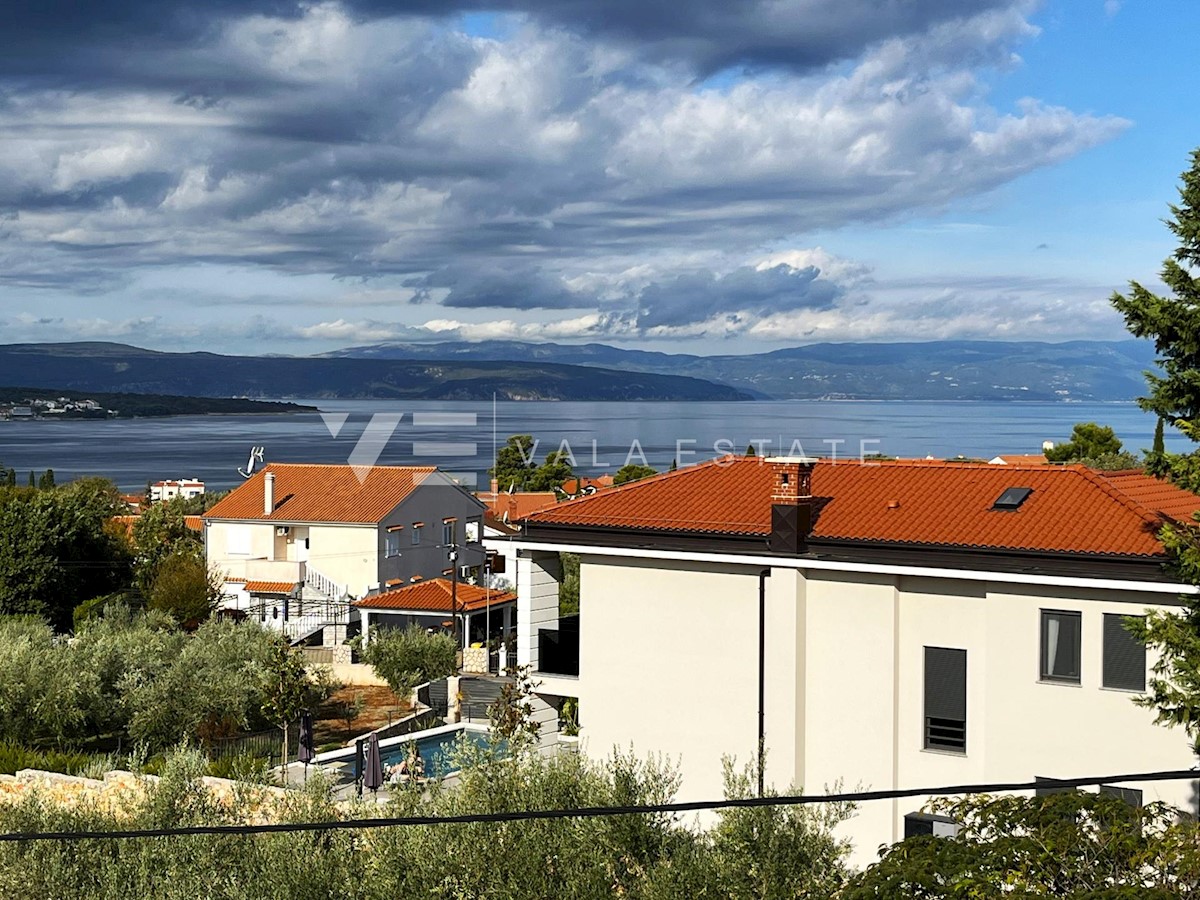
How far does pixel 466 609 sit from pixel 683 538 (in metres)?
21.8

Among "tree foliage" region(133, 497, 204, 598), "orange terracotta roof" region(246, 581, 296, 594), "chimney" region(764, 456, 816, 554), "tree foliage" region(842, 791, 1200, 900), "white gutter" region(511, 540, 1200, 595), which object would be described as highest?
"chimney" region(764, 456, 816, 554)

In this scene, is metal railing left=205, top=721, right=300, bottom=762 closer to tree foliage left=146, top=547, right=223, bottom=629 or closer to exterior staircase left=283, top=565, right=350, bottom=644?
exterior staircase left=283, top=565, right=350, bottom=644

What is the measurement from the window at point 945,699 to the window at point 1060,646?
41.9 inches

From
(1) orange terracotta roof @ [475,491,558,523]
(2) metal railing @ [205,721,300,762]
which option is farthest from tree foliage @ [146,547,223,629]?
(1) orange terracotta roof @ [475,491,558,523]

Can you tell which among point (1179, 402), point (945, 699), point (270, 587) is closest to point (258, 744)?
point (945, 699)

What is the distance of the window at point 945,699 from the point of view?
17.3 meters

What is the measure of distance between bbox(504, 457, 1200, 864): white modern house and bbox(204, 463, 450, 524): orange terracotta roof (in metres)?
29.5

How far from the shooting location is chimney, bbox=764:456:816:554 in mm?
18172

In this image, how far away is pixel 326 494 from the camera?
5066 centimetres

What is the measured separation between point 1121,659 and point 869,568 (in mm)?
3379

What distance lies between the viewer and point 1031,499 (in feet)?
60.3

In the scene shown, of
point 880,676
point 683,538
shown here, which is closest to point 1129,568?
point 880,676

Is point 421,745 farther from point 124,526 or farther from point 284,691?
point 124,526

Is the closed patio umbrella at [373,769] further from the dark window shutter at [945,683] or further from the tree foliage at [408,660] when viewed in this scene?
the tree foliage at [408,660]
